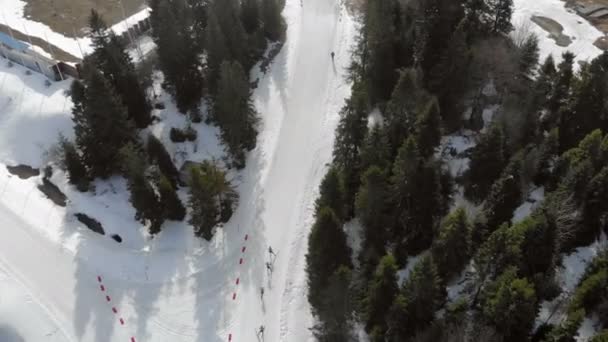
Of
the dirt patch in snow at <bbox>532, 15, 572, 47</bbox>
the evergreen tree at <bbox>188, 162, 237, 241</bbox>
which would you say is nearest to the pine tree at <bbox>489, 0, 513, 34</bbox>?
the dirt patch in snow at <bbox>532, 15, 572, 47</bbox>

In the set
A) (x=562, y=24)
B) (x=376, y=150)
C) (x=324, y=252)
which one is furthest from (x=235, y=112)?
(x=562, y=24)

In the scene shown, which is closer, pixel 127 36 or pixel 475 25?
pixel 475 25

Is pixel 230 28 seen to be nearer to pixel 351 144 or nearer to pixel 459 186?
pixel 351 144

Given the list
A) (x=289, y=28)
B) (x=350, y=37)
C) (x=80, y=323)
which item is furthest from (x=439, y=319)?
(x=289, y=28)

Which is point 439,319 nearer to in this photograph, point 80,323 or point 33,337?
point 80,323

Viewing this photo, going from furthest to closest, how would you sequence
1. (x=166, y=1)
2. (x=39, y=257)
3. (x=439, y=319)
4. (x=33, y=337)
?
1. (x=166, y=1)
2. (x=39, y=257)
3. (x=33, y=337)
4. (x=439, y=319)

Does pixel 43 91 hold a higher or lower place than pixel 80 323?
higher

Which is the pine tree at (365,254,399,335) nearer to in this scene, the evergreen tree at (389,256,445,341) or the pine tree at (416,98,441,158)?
the evergreen tree at (389,256,445,341)
